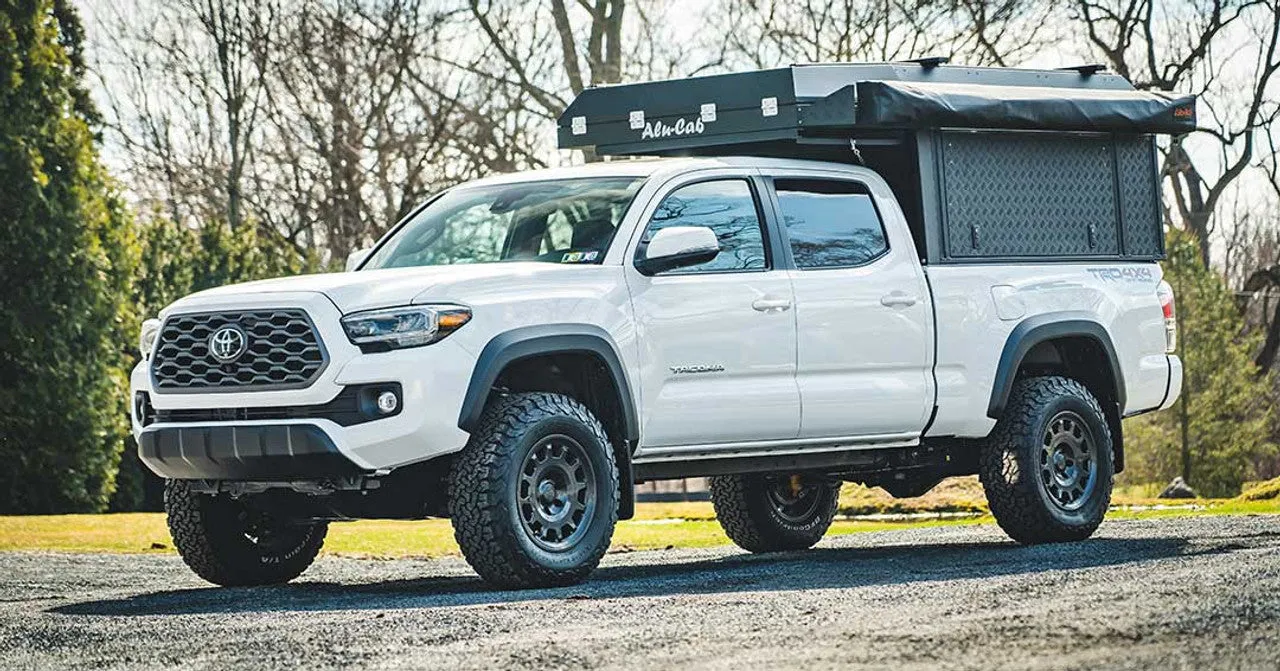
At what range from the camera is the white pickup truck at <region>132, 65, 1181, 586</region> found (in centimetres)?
908

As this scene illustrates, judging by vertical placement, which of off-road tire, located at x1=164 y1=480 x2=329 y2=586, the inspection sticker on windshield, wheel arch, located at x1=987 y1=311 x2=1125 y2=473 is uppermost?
the inspection sticker on windshield

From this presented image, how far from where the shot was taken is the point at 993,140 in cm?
1182

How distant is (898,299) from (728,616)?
352 centimetres

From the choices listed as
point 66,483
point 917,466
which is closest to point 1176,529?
point 917,466

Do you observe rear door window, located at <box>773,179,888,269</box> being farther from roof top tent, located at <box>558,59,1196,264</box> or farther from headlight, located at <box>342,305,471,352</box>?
headlight, located at <box>342,305,471,352</box>

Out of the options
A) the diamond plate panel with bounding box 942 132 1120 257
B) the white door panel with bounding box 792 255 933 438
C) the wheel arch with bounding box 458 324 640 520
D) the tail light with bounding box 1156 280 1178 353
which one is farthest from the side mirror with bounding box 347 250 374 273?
the tail light with bounding box 1156 280 1178 353

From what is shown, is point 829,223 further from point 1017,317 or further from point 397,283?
point 397,283

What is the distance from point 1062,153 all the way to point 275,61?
62.6 ft

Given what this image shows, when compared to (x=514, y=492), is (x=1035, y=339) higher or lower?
higher

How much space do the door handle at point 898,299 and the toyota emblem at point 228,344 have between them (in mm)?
3371

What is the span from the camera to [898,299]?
10914 mm

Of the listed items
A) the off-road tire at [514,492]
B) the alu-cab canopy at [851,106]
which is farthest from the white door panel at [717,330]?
the alu-cab canopy at [851,106]

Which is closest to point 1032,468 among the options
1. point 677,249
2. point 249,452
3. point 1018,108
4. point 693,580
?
point 1018,108

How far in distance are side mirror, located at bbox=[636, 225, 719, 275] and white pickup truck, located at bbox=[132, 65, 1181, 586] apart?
0.01 metres
